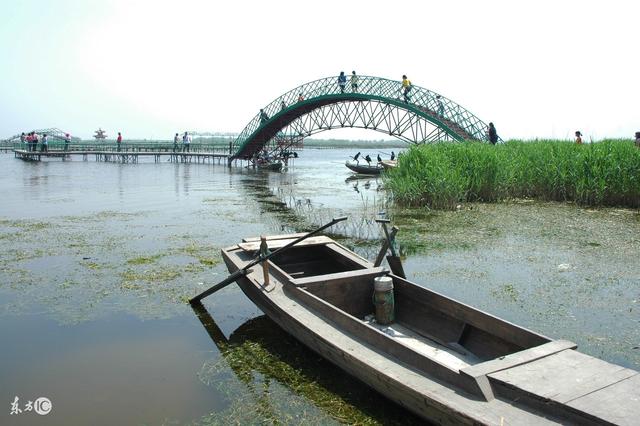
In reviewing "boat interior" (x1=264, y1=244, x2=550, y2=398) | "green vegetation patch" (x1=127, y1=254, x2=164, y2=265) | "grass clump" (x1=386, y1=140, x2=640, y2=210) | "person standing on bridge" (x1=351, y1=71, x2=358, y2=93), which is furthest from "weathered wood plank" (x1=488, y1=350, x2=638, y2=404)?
"person standing on bridge" (x1=351, y1=71, x2=358, y2=93)

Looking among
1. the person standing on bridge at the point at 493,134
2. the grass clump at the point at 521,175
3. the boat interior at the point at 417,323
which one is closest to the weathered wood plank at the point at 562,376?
the boat interior at the point at 417,323

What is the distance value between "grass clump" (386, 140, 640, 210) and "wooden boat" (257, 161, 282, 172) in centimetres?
1773

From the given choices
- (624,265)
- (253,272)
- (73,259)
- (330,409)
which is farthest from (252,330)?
(624,265)

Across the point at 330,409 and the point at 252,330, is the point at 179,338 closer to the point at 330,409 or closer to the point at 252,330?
the point at 252,330

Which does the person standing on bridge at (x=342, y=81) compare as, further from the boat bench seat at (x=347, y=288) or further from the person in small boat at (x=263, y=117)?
the boat bench seat at (x=347, y=288)

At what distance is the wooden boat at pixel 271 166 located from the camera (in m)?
32.8

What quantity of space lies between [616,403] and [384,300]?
255 centimetres

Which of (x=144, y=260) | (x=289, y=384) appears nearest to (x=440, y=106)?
(x=144, y=260)

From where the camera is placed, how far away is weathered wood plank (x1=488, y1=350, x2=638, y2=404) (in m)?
3.08

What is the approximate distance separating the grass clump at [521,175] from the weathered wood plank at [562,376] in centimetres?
1017

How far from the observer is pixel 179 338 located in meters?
5.44

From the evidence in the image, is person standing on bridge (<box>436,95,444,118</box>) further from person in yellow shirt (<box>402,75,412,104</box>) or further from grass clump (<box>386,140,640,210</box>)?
grass clump (<box>386,140,640,210</box>)

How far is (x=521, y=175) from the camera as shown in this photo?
15.1 m

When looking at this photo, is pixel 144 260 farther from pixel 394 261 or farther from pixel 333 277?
pixel 394 261
